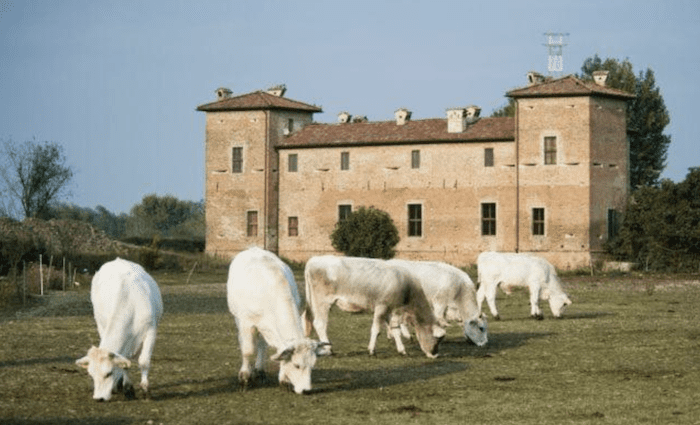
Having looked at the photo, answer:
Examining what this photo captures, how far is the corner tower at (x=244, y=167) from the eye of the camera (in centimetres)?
7019

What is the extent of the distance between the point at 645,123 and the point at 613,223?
23247 millimetres

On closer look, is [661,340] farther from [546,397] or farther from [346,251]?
[346,251]

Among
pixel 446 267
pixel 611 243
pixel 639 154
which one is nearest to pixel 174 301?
pixel 446 267

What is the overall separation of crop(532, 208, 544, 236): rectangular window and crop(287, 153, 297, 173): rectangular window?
14660 mm

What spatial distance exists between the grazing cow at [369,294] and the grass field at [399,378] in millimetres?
593

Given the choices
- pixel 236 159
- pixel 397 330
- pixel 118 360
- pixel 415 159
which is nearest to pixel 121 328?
pixel 118 360

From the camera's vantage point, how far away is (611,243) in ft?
200

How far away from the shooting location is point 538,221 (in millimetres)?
62844

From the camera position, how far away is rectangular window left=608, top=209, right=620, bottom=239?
62781mm

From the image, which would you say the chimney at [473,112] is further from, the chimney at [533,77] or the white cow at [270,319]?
the white cow at [270,319]

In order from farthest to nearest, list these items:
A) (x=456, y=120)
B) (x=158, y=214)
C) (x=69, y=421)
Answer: (x=158, y=214), (x=456, y=120), (x=69, y=421)

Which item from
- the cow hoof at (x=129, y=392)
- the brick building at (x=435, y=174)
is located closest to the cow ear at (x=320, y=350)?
the cow hoof at (x=129, y=392)

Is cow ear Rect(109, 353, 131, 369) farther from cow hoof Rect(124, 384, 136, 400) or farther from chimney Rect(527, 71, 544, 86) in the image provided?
chimney Rect(527, 71, 544, 86)

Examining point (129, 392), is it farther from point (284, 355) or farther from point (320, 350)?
point (320, 350)
